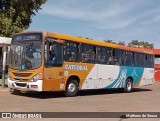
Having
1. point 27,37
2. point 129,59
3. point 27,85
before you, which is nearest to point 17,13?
point 129,59

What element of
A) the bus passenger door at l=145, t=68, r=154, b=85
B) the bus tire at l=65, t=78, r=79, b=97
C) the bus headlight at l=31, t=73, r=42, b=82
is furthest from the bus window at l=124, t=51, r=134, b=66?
the bus headlight at l=31, t=73, r=42, b=82

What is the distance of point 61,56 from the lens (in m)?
17.4

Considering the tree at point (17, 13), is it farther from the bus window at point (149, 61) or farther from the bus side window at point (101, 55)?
the bus side window at point (101, 55)

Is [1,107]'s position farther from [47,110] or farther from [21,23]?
[21,23]

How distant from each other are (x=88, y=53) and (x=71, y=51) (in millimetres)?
1593

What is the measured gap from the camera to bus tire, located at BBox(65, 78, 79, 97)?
18183 mm

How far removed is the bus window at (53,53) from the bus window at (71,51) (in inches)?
16.6

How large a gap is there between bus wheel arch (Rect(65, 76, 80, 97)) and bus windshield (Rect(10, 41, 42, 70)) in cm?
235

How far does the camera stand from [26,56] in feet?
55.3

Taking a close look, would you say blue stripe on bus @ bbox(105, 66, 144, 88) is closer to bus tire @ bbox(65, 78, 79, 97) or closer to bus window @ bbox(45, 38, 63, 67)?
bus tire @ bbox(65, 78, 79, 97)

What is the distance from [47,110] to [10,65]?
5.58m

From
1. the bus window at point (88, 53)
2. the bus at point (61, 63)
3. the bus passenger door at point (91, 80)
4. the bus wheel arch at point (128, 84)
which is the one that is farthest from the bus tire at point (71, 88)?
the bus wheel arch at point (128, 84)

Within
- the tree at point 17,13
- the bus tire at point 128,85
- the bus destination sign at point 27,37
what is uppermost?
the tree at point 17,13

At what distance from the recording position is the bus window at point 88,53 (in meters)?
19.2
